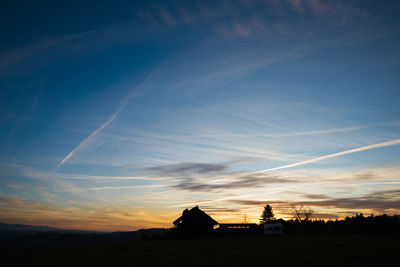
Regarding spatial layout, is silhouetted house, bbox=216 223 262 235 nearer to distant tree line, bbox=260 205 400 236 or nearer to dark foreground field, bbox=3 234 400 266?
distant tree line, bbox=260 205 400 236

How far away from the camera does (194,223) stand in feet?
158

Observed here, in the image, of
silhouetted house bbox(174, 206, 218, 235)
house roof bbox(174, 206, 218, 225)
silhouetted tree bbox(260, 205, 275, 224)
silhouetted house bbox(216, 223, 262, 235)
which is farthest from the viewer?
silhouetted tree bbox(260, 205, 275, 224)

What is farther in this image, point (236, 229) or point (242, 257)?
point (236, 229)

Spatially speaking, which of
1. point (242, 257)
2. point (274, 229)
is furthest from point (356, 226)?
point (242, 257)

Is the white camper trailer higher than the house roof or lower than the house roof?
lower

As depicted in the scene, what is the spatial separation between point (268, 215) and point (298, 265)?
10610 cm

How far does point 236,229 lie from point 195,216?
30.7ft

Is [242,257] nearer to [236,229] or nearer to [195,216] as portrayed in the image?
[195,216]

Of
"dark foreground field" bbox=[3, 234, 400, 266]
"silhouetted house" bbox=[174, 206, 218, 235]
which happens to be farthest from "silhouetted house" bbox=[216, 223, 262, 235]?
"dark foreground field" bbox=[3, 234, 400, 266]

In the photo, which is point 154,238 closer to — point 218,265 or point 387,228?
point 218,265

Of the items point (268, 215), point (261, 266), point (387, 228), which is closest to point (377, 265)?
point (261, 266)

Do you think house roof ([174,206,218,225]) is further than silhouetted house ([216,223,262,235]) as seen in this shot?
No

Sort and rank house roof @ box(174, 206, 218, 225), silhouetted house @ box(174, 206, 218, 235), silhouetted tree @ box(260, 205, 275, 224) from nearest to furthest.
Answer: silhouetted house @ box(174, 206, 218, 235)
house roof @ box(174, 206, 218, 225)
silhouetted tree @ box(260, 205, 275, 224)

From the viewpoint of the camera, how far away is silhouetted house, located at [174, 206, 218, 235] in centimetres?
4781
